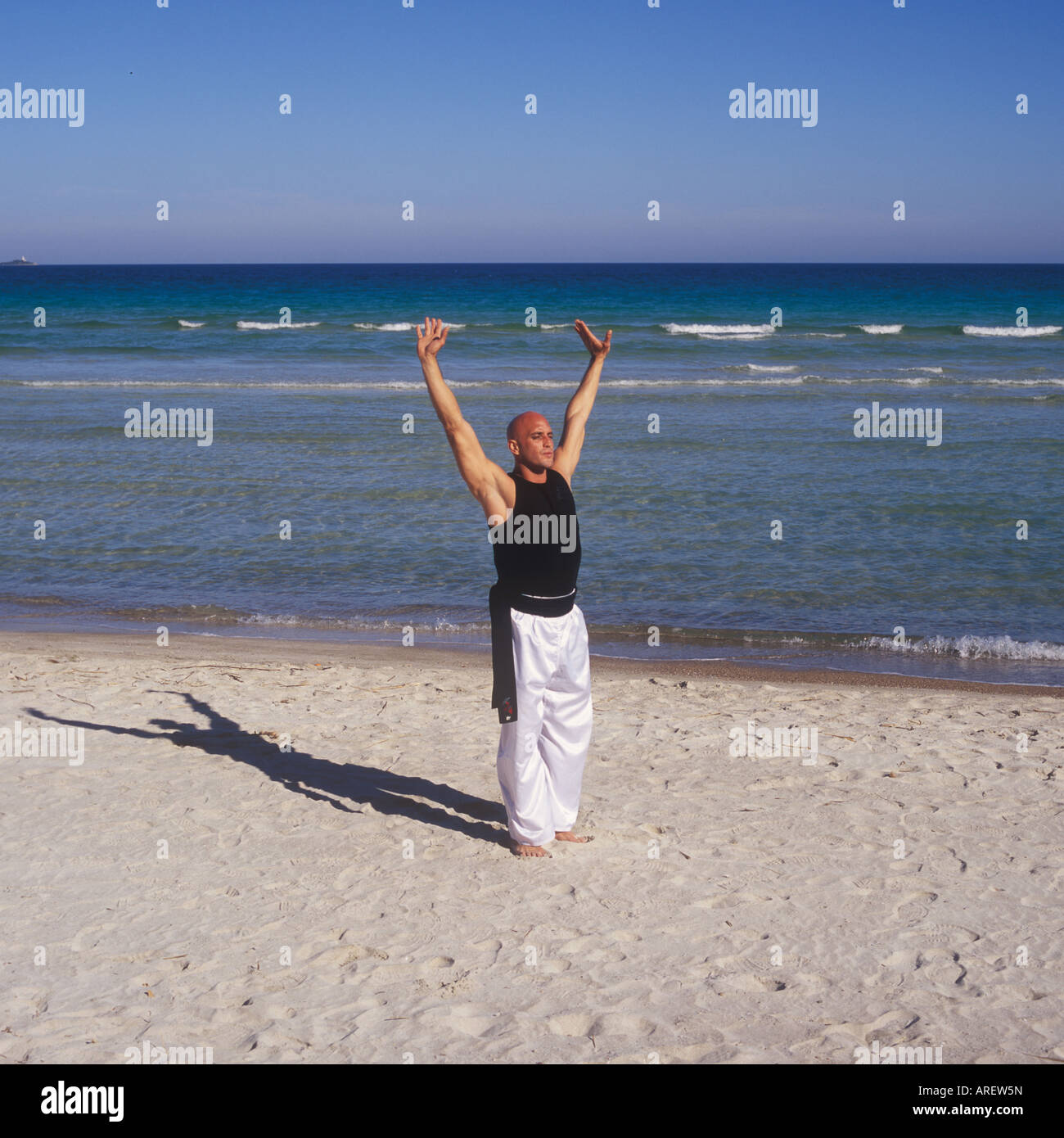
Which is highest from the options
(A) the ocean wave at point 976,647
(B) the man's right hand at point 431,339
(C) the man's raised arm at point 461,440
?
(B) the man's right hand at point 431,339

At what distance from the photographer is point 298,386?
26703 mm

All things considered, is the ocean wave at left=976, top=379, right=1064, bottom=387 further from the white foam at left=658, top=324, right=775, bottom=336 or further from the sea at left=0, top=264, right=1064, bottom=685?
the white foam at left=658, top=324, right=775, bottom=336

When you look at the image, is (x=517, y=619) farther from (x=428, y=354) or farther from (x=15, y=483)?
(x=15, y=483)

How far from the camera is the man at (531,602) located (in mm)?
4613

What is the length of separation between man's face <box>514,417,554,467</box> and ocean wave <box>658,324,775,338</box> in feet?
122

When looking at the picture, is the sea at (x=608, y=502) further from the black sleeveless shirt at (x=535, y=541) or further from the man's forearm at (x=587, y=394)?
the black sleeveless shirt at (x=535, y=541)

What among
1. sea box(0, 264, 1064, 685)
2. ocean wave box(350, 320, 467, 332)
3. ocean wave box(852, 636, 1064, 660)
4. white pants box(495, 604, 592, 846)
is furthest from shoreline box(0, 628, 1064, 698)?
ocean wave box(350, 320, 467, 332)

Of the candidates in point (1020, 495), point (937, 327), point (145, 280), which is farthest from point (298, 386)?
point (145, 280)

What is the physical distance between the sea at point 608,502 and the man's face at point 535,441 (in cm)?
464

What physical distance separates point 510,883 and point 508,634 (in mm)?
1104

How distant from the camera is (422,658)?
8.84 meters

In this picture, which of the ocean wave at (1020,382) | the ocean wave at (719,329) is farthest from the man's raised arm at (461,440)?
the ocean wave at (719,329)

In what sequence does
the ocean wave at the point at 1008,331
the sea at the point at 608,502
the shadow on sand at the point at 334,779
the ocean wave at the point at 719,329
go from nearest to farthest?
1. the shadow on sand at the point at 334,779
2. the sea at the point at 608,502
3. the ocean wave at the point at 1008,331
4. the ocean wave at the point at 719,329

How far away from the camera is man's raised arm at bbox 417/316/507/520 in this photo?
14.5ft
